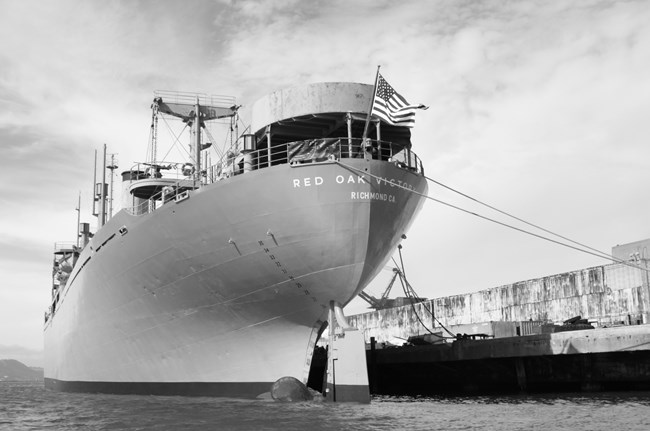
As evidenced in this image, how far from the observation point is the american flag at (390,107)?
62.5ft

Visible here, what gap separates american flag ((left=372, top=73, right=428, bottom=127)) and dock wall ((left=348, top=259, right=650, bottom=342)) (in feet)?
48.5

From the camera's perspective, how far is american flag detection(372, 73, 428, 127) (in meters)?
19.1

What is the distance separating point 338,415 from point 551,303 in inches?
1069

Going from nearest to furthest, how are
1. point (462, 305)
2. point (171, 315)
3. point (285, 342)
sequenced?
point (285, 342) → point (171, 315) → point (462, 305)

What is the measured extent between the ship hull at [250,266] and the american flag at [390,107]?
1.36m

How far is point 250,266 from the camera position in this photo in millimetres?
19266

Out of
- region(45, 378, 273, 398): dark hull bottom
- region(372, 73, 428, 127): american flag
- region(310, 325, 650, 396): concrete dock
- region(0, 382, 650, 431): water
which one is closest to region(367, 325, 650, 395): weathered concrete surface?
region(310, 325, 650, 396): concrete dock

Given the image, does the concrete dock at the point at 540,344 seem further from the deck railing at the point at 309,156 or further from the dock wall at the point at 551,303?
the deck railing at the point at 309,156

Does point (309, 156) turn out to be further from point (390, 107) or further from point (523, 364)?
point (523, 364)

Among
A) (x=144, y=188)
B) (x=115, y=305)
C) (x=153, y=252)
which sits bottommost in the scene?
(x=115, y=305)

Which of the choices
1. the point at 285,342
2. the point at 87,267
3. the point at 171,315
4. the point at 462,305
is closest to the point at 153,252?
the point at 171,315

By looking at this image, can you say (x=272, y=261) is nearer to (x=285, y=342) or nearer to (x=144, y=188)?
(x=285, y=342)

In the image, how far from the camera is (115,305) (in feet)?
80.8

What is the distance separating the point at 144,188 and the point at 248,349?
29.9 ft
